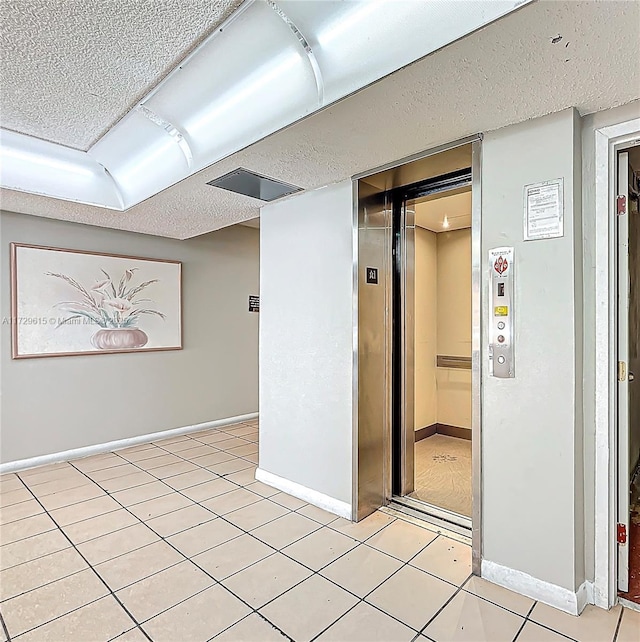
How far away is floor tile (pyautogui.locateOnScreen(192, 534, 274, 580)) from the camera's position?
224 cm

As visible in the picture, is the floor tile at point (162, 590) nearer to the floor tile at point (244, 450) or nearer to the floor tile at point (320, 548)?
the floor tile at point (320, 548)

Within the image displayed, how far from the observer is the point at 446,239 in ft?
15.1

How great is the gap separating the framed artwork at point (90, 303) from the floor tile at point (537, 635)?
402 cm

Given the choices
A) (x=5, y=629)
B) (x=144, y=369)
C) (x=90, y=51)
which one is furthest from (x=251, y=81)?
(x=144, y=369)

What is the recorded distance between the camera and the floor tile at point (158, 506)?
289cm

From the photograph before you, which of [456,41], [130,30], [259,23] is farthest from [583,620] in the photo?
[130,30]

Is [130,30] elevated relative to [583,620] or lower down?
elevated

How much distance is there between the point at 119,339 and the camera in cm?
439

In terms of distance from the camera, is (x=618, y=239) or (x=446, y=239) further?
(x=446, y=239)

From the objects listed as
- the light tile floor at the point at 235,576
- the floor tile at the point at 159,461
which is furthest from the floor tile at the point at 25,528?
the floor tile at the point at 159,461

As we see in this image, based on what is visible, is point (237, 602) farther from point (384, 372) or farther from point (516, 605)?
point (384, 372)

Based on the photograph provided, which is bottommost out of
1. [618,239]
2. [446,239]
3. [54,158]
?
[618,239]

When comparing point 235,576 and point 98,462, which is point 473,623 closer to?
point 235,576

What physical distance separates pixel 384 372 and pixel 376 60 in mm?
1991
